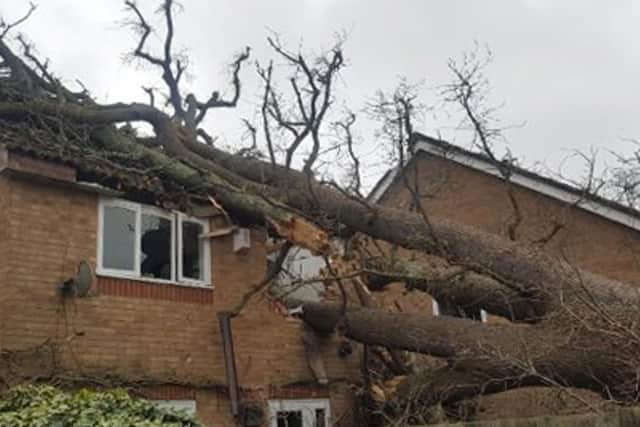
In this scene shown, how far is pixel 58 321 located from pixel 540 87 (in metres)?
10.8

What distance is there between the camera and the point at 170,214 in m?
11.4

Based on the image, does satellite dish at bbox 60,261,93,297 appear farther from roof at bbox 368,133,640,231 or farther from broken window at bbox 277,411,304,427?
roof at bbox 368,133,640,231

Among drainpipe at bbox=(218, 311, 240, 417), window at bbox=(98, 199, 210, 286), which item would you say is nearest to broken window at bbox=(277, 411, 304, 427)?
drainpipe at bbox=(218, 311, 240, 417)

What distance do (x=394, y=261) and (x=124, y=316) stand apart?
379 cm

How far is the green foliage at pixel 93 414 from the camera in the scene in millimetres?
6797

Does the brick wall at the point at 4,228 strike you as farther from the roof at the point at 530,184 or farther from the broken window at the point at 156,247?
the roof at the point at 530,184

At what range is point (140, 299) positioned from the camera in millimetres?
10562

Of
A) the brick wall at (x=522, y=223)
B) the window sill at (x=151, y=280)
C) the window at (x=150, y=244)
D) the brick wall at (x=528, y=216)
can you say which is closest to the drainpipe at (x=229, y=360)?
the window sill at (x=151, y=280)

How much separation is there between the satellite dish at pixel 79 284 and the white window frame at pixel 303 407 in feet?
11.0

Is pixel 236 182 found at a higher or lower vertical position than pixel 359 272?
higher

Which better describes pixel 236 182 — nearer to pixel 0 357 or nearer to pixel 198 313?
pixel 198 313

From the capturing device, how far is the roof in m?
15.5

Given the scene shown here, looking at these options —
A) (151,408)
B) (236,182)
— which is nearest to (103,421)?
(151,408)

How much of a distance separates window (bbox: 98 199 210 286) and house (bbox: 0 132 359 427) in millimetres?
16
